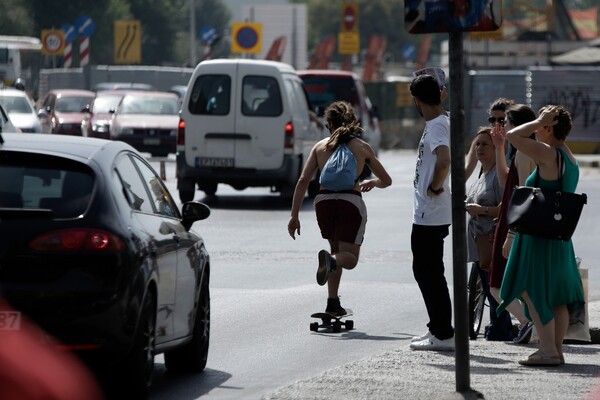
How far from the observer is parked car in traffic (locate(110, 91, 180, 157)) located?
3772 centimetres

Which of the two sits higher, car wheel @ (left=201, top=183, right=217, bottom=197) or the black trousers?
the black trousers

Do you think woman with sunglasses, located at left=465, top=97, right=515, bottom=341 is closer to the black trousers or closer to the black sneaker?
the black trousers

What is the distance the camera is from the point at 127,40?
79.1 m

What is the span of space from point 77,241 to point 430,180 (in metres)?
3.41

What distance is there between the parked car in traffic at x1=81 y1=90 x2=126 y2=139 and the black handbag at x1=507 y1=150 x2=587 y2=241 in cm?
2760

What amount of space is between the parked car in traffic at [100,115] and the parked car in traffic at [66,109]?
648mm

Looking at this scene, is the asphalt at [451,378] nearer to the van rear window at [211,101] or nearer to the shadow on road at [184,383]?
the shadow on road at [184,383]

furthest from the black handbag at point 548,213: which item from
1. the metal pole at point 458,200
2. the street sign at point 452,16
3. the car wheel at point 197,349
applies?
the car wheel at point 197,349

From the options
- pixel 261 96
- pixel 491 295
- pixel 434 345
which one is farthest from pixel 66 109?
pixel 434 345

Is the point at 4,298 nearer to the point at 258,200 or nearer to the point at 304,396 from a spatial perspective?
the point at 304,396

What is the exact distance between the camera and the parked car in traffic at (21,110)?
30781 millimetres

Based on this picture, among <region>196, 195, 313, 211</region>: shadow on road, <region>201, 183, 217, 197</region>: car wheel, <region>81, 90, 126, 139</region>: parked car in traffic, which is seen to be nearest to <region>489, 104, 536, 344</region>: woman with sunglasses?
<region>196, 195, 313, 211</region>: shadow on road

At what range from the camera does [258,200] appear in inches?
1059

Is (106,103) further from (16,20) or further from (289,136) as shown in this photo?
(16,20)
